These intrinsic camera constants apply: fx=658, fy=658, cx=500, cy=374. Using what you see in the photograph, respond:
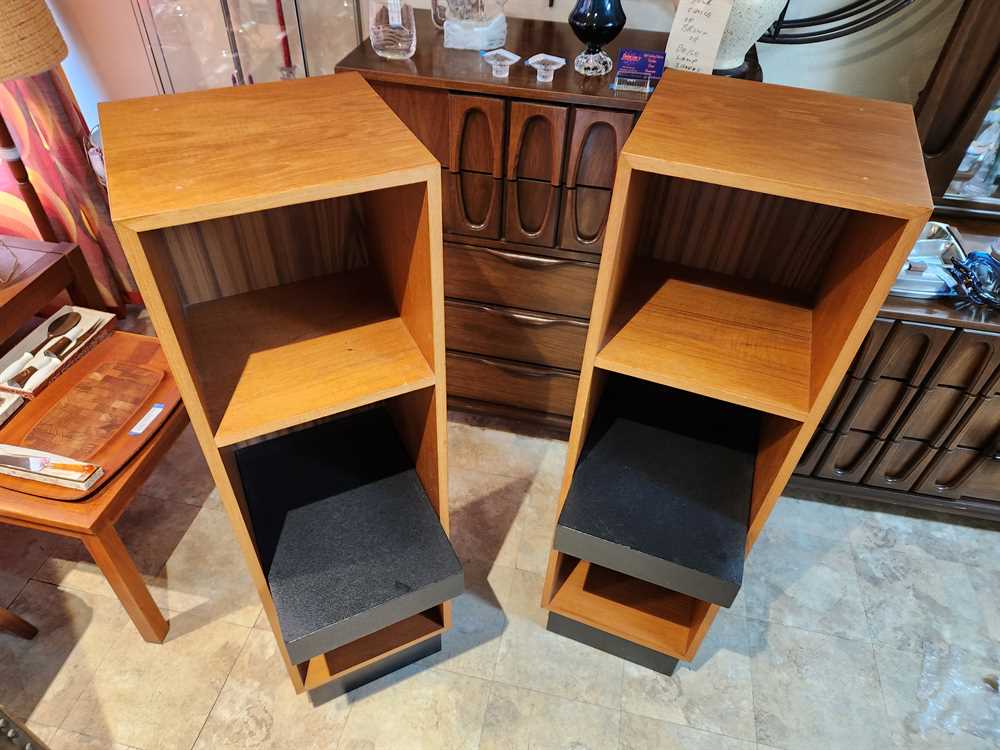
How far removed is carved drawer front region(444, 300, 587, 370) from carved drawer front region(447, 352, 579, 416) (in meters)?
0.03

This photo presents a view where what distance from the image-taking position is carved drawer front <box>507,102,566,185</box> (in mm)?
1478

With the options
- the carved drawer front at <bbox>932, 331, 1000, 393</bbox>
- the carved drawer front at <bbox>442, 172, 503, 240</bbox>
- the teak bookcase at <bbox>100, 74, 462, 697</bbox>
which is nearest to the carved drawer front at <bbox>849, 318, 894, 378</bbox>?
the carved drawer front at <bbox>932, 331, 1000, 393</bbox>

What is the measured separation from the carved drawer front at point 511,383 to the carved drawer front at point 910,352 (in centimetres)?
79

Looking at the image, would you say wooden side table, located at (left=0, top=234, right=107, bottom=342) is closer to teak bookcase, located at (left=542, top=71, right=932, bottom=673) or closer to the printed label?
the printed label

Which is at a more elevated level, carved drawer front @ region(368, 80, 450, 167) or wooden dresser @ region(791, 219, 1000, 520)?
carved drawer front @ region(368, 80, 450, 167)

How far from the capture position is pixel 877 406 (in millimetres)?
1734

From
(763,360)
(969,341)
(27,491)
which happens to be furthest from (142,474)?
(969,341)

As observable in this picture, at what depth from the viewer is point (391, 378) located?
3.46 feet

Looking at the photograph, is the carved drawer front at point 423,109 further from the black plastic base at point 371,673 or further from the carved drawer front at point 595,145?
the black plastic base at point 371,673

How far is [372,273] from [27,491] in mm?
883

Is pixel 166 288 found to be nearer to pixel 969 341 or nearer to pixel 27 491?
pixel 27 491

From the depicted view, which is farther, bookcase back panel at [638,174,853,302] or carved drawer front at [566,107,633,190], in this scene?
carved drawer front at [566,107,633,190]

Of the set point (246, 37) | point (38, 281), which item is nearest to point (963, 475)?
point (246, 37)

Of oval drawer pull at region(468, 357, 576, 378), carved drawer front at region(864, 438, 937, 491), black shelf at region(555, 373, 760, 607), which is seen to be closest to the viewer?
black shelf at region(555, 373, 760, 607)
